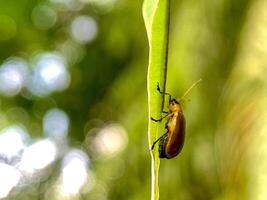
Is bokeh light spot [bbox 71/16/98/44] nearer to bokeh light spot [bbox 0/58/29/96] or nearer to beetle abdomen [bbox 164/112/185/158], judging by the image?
bokeh light spot [bbox 0/58/29/96]

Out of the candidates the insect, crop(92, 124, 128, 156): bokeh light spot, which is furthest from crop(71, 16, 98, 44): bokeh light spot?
the insect

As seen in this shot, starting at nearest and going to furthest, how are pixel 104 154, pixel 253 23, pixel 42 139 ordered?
pixel 253 23 → pixel 104 154 → pixel 42 139

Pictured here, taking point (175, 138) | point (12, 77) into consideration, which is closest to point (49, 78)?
point (12, 77)

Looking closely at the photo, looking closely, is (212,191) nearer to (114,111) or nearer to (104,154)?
(114,111)

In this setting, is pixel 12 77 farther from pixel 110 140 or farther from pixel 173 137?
pixel 173 137

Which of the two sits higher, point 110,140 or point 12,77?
point 12,77

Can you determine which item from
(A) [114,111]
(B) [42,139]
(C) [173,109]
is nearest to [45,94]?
(B) [42,139]
